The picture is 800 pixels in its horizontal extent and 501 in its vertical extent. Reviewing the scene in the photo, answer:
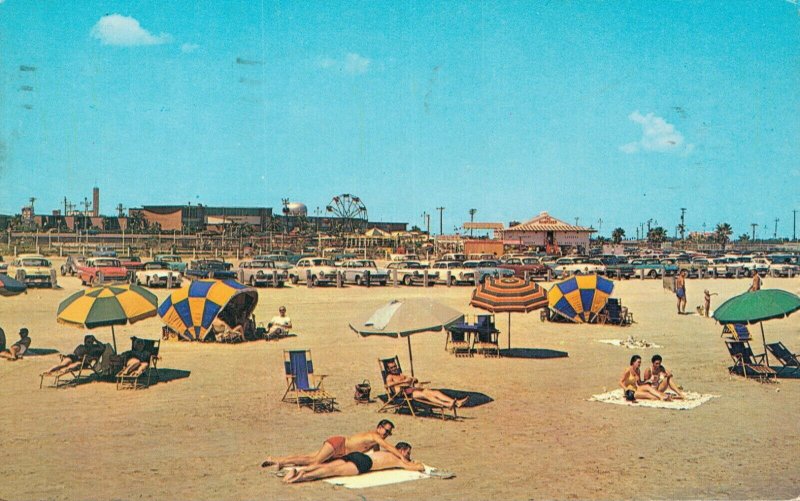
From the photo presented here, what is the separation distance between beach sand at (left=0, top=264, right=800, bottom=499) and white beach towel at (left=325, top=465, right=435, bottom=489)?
16cm

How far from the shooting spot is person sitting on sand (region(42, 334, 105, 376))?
1256 centimetres

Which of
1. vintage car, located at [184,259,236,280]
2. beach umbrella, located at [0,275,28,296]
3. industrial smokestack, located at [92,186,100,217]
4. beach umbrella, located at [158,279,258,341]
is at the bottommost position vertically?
beach umbrella, located at [158,279,258,341]

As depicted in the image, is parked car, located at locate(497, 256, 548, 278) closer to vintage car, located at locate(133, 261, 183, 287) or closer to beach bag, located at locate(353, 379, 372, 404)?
vintage car, located at locate(133, 261, 183, 287)

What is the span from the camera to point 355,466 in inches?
312

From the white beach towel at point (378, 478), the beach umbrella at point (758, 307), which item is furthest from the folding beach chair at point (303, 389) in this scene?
the beach umbrella at point (758, 307)

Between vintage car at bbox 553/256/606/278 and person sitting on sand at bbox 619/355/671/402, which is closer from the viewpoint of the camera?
person sitting on sand at bbox 619/355/671/402

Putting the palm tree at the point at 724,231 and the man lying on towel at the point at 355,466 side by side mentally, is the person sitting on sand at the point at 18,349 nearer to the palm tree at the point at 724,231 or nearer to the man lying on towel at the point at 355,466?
the man lying on towel at the point at 355,466

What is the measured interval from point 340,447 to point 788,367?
10382 millimetres

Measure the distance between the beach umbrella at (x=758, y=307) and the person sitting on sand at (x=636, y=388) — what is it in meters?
2.42

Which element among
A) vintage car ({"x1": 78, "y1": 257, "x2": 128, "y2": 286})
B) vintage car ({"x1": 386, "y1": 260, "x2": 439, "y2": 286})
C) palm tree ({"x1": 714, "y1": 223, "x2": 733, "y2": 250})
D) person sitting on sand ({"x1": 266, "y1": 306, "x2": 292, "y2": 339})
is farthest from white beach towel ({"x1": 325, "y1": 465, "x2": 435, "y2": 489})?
palm tree ({"x1": 714, "y1": 223, "x2": 733, "y2": 250})

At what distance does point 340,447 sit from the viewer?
806 centimetres

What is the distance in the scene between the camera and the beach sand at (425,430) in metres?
7.68

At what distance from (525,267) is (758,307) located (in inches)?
1113

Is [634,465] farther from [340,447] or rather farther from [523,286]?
[523,286]
